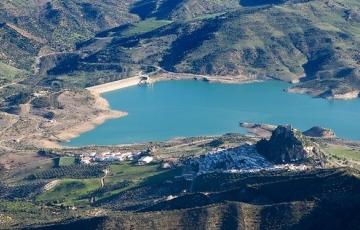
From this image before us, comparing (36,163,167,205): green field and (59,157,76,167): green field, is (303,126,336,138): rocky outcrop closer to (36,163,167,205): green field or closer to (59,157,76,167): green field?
(36,163,167,205): green field

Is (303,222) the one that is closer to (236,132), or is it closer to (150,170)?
(150,170)

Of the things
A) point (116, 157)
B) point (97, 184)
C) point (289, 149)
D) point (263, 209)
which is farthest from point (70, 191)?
point (263, 209)

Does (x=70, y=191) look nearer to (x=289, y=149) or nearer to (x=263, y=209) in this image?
(x=289, y=149)

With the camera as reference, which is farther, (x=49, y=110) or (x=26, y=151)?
(x=49, y=110)

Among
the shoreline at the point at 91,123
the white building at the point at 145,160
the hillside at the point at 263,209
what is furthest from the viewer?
the shoreline at the point at 91,123

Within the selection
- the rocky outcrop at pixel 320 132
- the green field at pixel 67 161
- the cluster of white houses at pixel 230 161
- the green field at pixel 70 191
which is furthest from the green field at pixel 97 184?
the rocky outcrop at pixel 320 132

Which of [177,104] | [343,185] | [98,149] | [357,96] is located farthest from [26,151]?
[357,96]

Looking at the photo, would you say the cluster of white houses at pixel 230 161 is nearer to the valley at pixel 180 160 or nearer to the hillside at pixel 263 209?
the valley at pixel 180 160
